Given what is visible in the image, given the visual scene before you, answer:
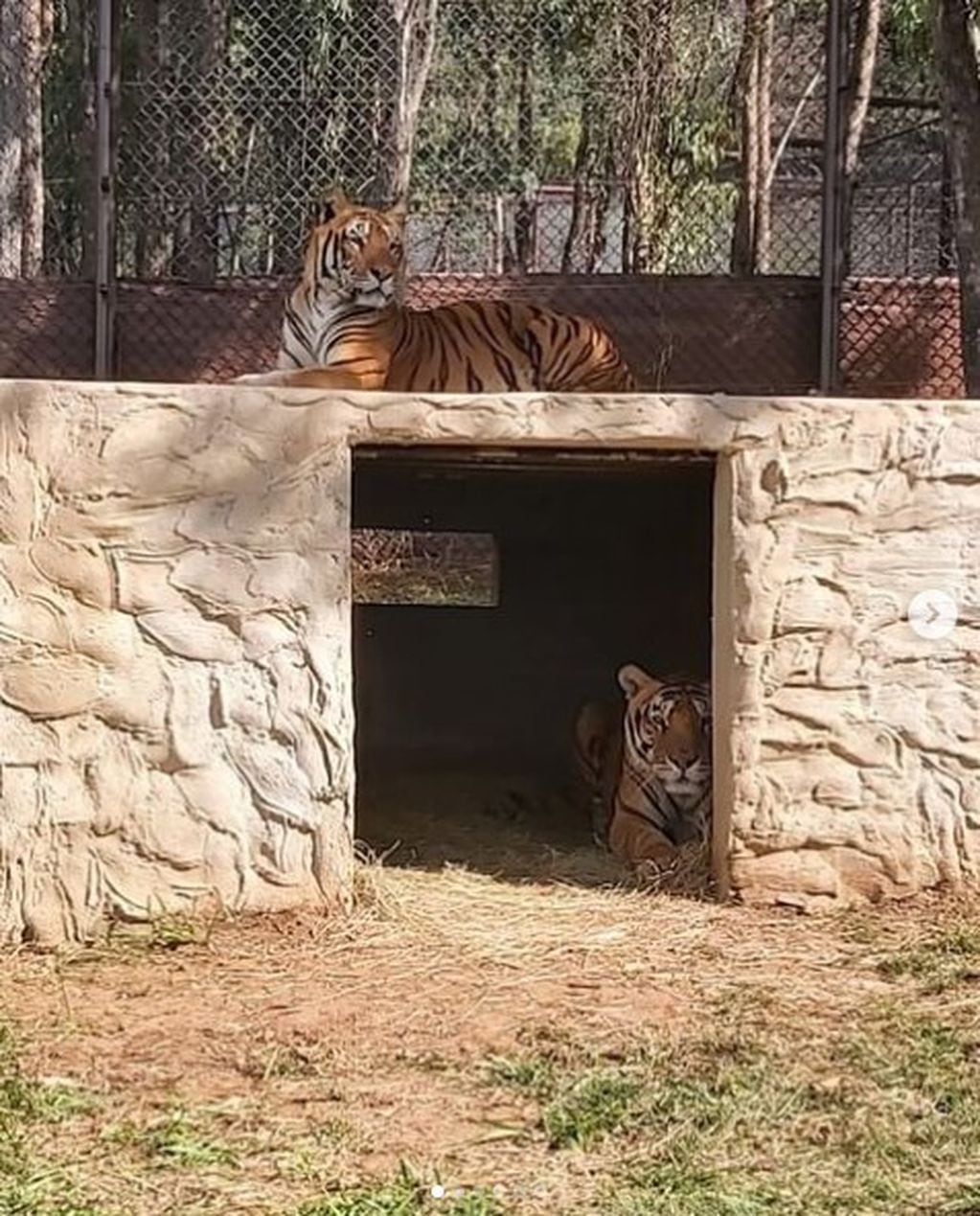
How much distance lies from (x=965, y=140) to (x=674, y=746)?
8.35 ft

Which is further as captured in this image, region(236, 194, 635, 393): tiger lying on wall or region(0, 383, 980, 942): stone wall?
region(236, 194, 635, 393): tiger lying on wall

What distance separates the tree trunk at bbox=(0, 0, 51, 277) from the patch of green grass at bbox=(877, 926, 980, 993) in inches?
221

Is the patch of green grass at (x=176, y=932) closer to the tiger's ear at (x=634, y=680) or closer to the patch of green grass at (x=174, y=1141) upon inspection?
the patch of green grass at (x=174, y=1141)

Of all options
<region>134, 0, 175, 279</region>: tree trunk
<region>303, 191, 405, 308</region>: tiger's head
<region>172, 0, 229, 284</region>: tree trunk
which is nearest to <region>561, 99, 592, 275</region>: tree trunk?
<region>303, 191, 405, 308</region>: tiger's head

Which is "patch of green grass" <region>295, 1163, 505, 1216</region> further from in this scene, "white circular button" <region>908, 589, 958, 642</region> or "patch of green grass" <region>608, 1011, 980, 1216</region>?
"white circular button" <region>908, 589, 958, 642</region>

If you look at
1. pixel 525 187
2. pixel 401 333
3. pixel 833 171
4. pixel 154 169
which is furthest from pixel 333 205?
pixel 833 171

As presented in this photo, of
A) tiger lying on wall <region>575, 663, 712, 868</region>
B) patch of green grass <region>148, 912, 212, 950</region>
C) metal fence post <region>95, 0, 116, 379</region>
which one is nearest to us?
patch of green grass <region>148, 912, 212, 950</region>

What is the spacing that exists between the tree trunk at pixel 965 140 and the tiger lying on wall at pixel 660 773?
1603mm

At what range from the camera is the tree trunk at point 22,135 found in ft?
31.4

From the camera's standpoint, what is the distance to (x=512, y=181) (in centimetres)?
872

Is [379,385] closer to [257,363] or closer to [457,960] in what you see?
[257,363]

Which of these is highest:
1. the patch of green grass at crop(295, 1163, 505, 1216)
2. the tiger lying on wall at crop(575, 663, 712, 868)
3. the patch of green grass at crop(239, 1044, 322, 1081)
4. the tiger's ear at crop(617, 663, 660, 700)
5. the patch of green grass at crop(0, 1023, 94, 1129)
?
the tiger's ear at crop(617, 663, 660, 700)

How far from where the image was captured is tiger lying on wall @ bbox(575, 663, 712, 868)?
22.1ft

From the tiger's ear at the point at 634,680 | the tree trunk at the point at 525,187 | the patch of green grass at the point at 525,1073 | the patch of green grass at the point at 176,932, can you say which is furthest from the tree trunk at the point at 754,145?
the patch of green grass at the point at 525,1073
